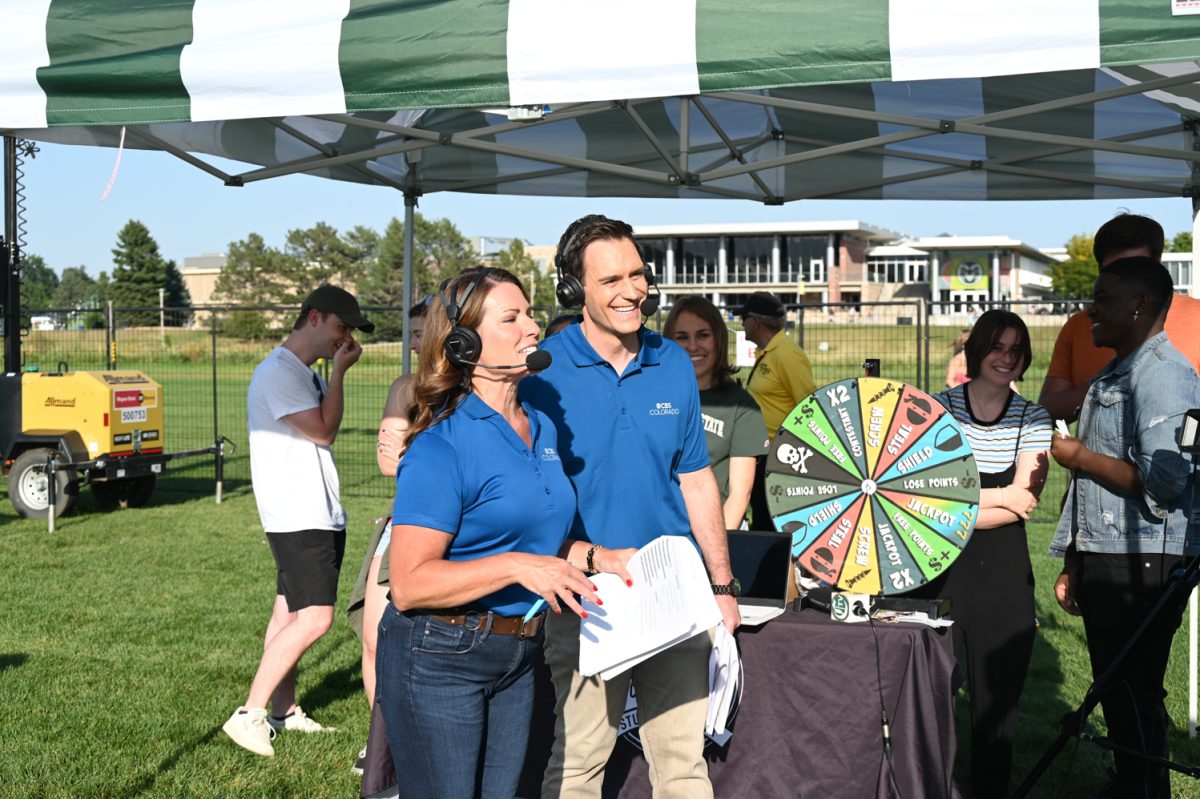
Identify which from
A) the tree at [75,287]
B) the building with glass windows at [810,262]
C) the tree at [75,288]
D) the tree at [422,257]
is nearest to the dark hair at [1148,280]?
the tree at [422,257]

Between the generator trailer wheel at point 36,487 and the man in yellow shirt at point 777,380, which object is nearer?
the man in yellow shirt at point 777,380

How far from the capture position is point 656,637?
2322 mm

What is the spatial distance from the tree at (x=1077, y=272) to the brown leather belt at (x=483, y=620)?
2450 inches

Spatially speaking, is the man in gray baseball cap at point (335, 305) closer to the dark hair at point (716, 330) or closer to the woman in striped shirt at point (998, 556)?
the dark hair at point (716, 330)

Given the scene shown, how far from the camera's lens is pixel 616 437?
295cm

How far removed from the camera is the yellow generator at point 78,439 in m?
10.5

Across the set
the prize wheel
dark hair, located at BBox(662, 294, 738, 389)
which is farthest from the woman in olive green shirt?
the prize wheel

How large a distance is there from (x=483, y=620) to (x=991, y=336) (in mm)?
2307

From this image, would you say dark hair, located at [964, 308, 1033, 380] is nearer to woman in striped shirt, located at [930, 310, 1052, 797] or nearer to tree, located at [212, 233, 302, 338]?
woman in striped shirt, located at [930, 310, 1052, 797]

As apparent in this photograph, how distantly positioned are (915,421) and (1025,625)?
2.53ft

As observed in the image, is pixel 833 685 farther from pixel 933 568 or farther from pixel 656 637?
pixel 656 637

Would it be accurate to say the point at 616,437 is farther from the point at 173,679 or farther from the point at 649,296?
the point at 173,679

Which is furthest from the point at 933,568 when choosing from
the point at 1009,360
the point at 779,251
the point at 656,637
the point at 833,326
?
the point at 779,251

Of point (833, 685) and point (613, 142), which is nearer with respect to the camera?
point (833, 685)
